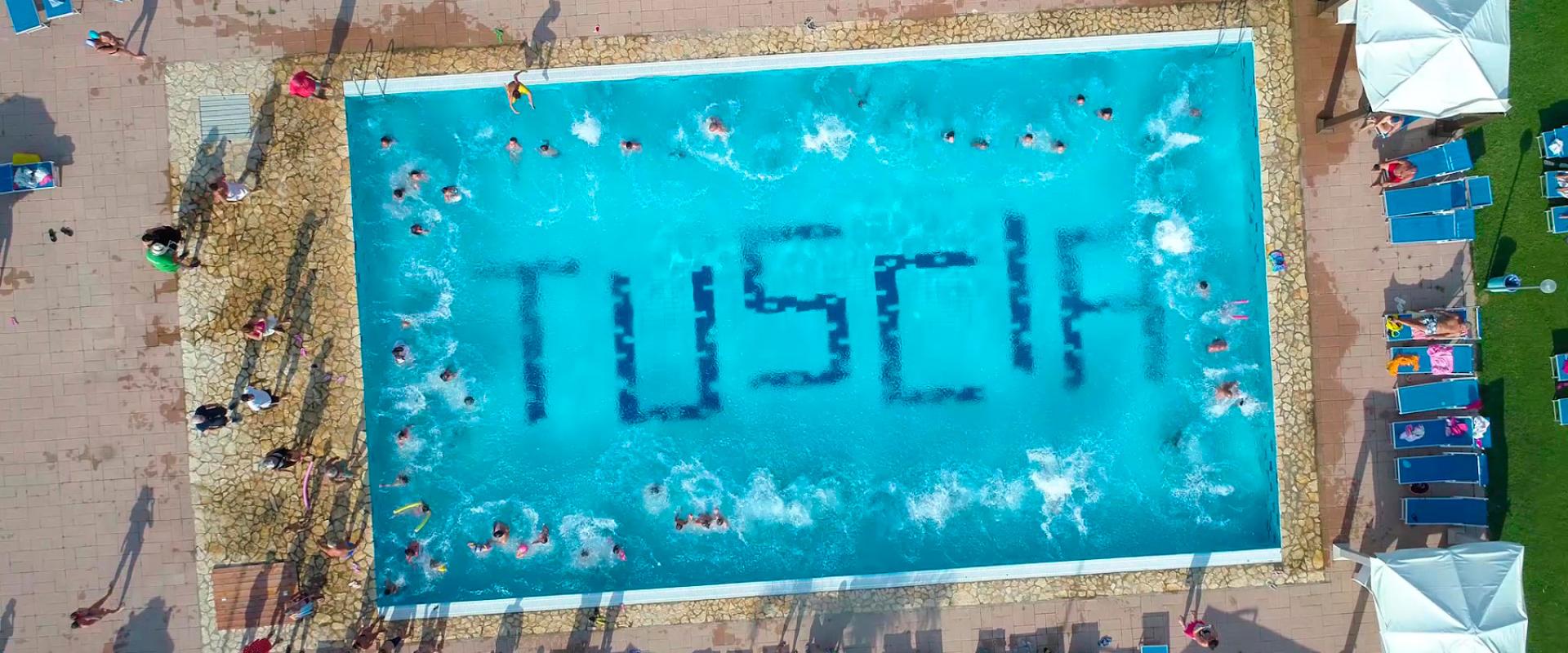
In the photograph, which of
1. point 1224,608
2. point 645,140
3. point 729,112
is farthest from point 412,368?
point 1224,608

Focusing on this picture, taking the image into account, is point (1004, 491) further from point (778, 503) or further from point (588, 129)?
point (588, 129)

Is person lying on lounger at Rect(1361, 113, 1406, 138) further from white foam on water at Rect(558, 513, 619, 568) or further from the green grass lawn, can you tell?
white foam on water at Rect(558, 513, 619, 568)

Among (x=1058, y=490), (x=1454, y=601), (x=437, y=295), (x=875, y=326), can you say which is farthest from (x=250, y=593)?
(x=1454, y=601)

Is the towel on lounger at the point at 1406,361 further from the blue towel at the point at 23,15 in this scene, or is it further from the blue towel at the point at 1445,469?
the blue towel at the point at 23,15

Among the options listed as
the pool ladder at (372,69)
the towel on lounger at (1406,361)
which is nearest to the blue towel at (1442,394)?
the towel on lounger at (1406,361)

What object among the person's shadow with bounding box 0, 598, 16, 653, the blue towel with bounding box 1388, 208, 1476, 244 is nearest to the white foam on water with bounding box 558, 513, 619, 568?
the person's shadow with bounding box 0, 598, 16, 653
